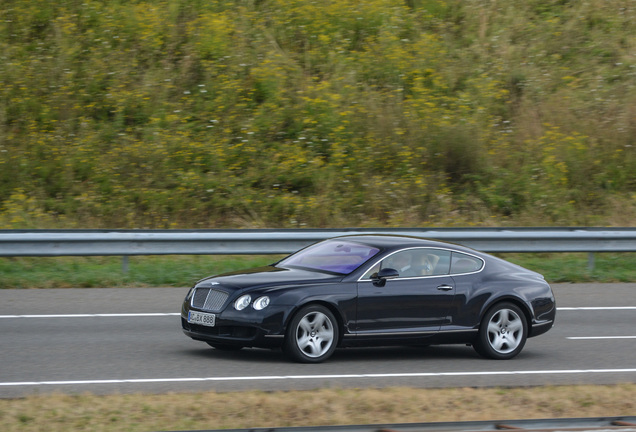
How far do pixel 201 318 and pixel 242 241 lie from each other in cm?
573

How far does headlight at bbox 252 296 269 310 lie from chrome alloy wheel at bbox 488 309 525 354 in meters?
2.54

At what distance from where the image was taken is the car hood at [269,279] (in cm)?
853

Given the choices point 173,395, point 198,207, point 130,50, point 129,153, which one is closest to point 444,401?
point 173,395

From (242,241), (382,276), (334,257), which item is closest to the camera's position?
(382,276)

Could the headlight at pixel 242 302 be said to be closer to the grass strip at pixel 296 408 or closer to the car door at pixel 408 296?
the car door at pixel 408 296

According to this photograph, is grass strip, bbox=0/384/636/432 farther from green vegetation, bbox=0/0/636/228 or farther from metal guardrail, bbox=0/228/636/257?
green vegetation, bbox=0/0/636/228

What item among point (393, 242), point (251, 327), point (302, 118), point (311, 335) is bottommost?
point (311, 335)

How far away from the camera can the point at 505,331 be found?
9492 millimetres

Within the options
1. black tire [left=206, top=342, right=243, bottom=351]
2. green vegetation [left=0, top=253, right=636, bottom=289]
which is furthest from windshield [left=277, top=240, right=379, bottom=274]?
green vegetation [left=0, top=253, right=636, bottom=289]

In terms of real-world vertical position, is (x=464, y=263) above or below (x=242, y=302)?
above

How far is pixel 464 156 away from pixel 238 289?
1299cm

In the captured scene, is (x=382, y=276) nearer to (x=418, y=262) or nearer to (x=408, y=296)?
(x=408, y=296)

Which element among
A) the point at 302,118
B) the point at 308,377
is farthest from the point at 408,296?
the point at 302,118

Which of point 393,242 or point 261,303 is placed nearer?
point 261,303
